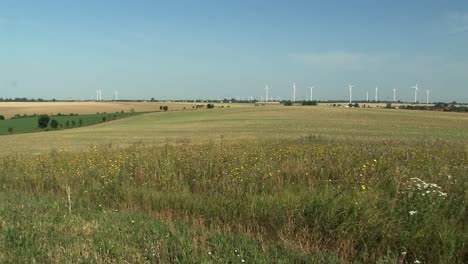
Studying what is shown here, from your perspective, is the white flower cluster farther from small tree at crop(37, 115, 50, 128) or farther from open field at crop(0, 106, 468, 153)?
small tree at crop(37, 115, 50, 128)

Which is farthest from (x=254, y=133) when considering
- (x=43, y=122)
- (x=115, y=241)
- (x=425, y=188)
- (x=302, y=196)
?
(x=43, y=122)

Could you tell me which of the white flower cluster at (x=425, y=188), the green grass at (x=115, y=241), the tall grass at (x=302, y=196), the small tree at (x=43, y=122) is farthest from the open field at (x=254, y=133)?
the small tree at (x=43, y=122)

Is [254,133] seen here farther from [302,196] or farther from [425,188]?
[425,188]

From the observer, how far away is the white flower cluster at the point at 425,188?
18.9 feet

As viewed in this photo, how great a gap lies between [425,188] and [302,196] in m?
1.72

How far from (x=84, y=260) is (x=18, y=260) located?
0.76 m

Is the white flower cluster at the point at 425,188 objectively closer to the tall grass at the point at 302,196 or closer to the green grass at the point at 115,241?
the tall grass at the point at 302,196

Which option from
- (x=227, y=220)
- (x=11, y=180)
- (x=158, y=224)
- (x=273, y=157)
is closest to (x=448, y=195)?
(x=227, y=220)

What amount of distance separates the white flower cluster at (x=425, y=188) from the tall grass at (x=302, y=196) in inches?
0.6

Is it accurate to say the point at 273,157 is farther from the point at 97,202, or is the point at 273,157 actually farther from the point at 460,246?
the point at 460,246

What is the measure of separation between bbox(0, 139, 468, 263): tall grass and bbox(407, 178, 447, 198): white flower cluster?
0.05 feet

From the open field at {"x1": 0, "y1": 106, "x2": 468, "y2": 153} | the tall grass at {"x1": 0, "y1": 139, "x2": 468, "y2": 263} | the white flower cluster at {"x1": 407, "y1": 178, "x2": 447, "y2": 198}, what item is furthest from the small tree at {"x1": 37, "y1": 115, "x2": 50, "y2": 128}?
the white flower cluster at {"x1": 407, "y1": 178, "x2": 447, "y2": 198}

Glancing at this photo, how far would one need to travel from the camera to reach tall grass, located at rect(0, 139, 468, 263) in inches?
194

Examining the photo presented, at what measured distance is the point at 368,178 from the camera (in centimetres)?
735
